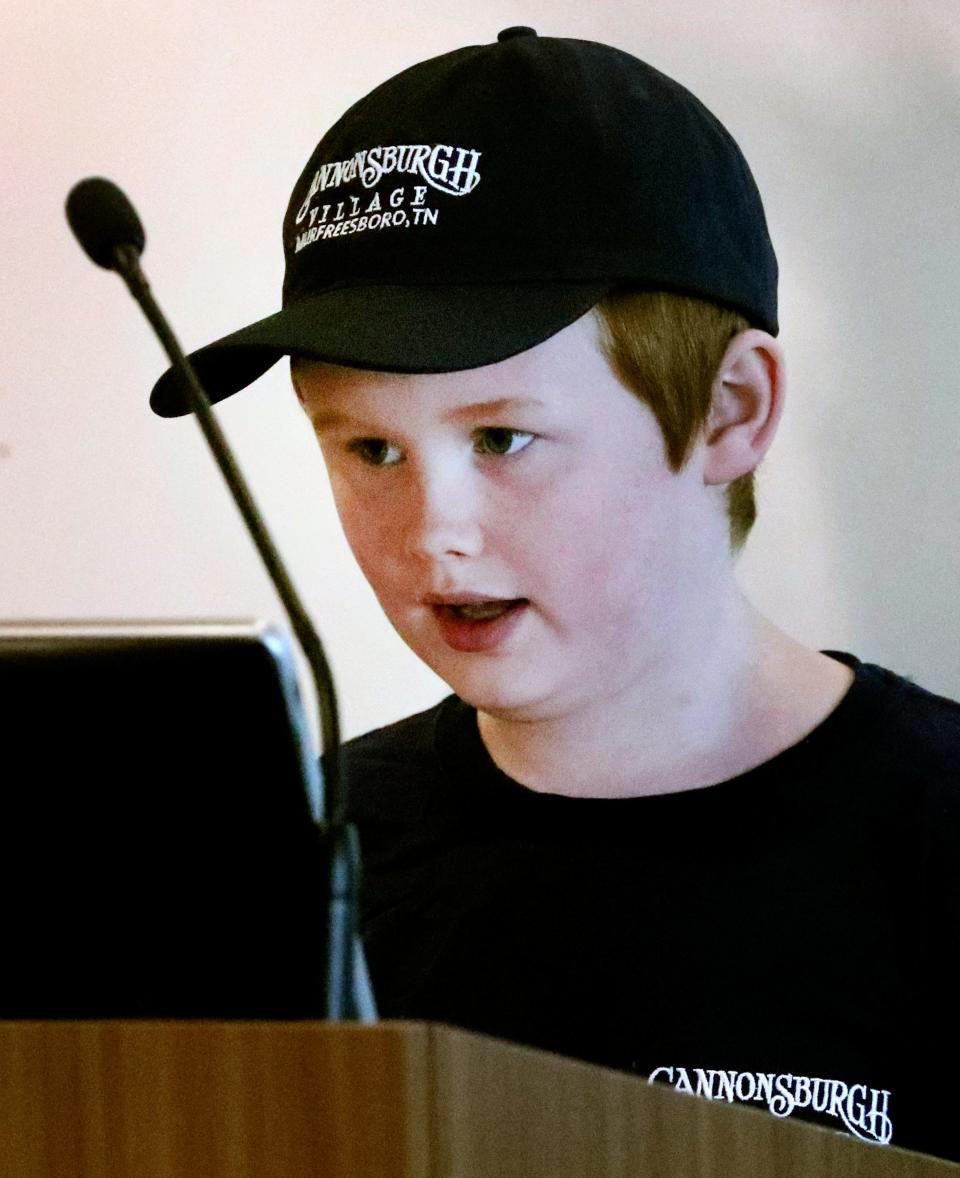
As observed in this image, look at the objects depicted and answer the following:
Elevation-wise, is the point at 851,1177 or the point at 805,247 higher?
the point at 805,247

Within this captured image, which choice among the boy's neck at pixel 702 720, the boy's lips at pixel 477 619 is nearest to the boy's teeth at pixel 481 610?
the boy's lips at pixel 477 619

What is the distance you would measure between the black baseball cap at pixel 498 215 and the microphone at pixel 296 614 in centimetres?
23

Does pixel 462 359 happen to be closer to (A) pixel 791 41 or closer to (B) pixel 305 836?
(B) pixel 305 836

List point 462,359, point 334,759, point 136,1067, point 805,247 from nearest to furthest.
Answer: point 136,1067 → point 334,759 → point 462,359 → point 805,247

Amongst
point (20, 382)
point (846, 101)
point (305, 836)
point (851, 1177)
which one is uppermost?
point (846, 101)

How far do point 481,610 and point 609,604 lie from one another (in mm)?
91

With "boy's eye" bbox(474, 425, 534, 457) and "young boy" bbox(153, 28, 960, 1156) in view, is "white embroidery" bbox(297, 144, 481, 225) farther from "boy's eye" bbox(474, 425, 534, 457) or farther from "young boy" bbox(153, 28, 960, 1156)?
"boy's eye" bbox(474, 425, 534, 457)

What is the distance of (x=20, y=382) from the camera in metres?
1.39

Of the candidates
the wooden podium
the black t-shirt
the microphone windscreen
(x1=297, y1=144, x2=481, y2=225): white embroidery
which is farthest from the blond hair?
the wooden podium

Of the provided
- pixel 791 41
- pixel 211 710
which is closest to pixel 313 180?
pixel 791 41

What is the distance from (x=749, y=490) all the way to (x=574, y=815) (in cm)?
28

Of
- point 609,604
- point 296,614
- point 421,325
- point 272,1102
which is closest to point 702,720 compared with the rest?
point 609,604

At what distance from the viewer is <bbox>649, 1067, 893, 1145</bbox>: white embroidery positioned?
1.01 metres

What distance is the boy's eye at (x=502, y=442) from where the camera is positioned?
1039 mm
